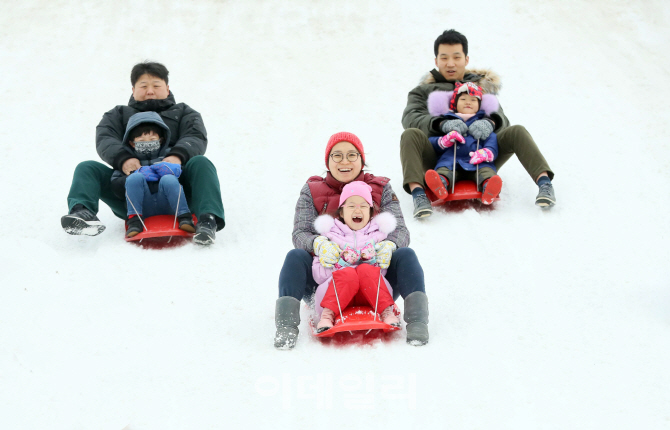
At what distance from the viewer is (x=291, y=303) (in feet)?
11.1

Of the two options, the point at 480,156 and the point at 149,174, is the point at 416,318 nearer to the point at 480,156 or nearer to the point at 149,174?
the point at 480,156

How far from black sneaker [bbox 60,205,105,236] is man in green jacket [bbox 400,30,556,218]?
192 cm

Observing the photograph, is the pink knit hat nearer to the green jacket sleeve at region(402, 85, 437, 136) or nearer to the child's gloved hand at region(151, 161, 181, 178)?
the child's gloved hand at region(151, 161, 181, 178)

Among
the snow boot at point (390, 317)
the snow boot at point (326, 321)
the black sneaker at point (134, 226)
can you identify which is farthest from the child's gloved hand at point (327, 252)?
the black sneaker at point (134, 226)

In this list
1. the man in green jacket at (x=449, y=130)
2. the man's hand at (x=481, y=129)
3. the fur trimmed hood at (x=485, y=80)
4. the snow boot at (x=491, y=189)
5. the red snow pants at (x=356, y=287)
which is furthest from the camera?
the fur trimmed hood at (x=485, y=80)

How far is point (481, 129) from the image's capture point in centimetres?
509

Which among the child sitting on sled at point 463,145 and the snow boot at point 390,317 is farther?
the child sitting on sled at point 463,145

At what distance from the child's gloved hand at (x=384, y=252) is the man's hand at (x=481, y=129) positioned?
5.74ft

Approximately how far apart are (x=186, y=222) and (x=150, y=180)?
0.35 metres

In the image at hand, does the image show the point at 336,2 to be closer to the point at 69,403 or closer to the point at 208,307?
the point at 208,307

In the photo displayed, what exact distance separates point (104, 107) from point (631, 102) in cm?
473

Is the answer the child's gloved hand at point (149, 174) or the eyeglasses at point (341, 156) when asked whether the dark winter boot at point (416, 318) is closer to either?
the eyeglasses at point (341, 156)

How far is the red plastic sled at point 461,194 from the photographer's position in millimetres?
4871

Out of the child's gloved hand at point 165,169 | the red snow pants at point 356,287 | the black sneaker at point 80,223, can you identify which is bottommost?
the red snow pants at point 356,287
